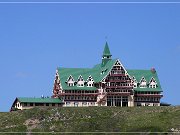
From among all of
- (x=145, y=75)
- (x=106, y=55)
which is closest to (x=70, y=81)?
(x=106, y=55)

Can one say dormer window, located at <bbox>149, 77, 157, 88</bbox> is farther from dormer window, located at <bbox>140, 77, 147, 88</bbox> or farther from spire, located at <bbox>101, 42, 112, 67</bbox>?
spire, located at <bbox>101, 42, 112, 67</bbox>

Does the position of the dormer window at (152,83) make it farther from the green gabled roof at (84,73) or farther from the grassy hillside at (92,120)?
the grassy hillside at (92,120)

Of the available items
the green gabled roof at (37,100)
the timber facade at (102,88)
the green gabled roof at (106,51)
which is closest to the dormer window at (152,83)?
the timber facade at (102,88)

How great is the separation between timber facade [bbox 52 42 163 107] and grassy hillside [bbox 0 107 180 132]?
39.3ft

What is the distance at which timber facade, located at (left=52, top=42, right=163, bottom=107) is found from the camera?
130 metres

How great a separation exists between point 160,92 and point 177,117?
81.1 ft

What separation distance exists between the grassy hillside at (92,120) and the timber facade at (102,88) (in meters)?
12.0

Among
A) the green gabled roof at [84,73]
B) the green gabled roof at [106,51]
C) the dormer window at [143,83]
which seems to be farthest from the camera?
the green gabled roof at [106,51]

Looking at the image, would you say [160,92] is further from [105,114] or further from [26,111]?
[26,111]

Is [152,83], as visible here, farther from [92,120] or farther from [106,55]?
[92,120]

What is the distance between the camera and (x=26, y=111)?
374ft

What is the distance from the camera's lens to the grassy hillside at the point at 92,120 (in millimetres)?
106125

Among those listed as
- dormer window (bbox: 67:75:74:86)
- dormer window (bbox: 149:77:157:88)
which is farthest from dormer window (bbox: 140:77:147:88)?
dormer window (bbox: 67:75:74:86)

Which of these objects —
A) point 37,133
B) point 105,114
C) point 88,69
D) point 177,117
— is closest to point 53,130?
point 37,133
